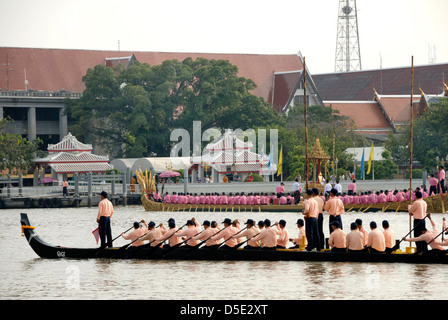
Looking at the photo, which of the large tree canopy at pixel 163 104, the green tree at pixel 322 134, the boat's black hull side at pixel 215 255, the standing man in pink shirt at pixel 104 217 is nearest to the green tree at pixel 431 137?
the green tree at pixel 322 134

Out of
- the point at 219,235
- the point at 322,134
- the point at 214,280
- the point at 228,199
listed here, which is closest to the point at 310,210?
the point at 219,235

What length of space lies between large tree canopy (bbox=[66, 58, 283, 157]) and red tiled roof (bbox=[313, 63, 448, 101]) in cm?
2688

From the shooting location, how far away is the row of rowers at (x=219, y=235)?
27.2 m

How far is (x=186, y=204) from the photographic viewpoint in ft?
169

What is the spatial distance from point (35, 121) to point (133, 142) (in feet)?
41.4

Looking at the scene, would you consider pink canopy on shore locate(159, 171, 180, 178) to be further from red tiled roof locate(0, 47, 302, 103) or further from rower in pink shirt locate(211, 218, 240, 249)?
rower in pink shirt locate(211, 218, 240, 249)

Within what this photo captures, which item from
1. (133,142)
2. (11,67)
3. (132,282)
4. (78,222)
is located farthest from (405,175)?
(132,282)

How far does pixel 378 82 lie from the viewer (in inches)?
3984

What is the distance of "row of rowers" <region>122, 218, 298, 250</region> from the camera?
1072 inches

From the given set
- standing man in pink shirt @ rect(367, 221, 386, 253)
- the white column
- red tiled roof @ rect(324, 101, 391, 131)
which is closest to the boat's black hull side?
standing man in pink shirt @ rect(367, 221, 386, 253)

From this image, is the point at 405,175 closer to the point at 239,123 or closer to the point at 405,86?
the point at 239,123

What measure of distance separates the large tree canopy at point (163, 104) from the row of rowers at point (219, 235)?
145 feet

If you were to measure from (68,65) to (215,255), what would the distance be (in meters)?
63.8

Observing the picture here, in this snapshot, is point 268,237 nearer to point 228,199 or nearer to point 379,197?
point 379,197
